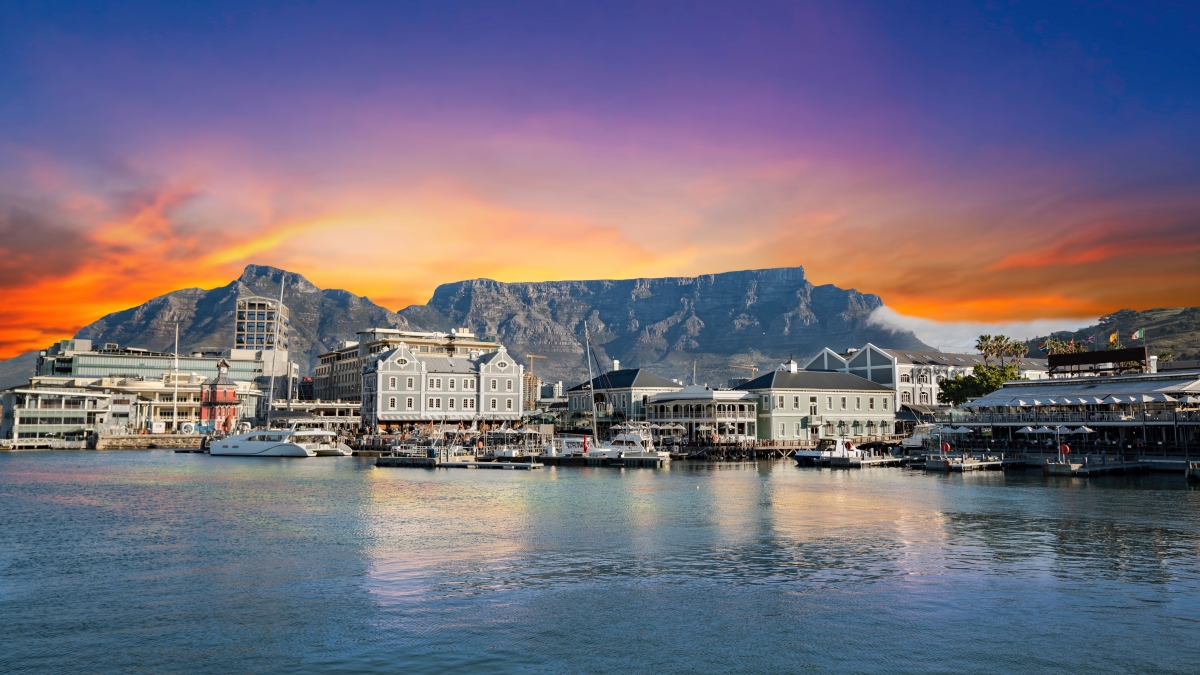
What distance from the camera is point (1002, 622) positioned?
2412 centimetres

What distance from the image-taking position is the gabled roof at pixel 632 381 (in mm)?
131250

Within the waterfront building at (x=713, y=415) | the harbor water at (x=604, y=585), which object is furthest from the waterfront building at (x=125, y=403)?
the harbor water at (x=604, y=585)

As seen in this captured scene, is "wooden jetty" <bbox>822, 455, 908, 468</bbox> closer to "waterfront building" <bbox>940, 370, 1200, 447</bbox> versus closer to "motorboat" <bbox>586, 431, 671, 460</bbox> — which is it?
"waterfront building" <bbox>940, 370, 1200, 447</bbox>

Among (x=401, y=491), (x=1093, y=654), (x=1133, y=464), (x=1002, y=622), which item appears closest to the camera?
(x=1093, y=654)

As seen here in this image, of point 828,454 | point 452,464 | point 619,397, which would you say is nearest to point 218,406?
point 619,397

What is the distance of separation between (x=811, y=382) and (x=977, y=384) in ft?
75.0

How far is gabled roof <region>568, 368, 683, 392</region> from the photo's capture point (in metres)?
131

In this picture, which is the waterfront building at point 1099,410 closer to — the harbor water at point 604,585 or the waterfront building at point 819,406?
the waterfront building at point 819,406

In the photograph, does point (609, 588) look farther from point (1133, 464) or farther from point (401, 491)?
point (1133, 464)

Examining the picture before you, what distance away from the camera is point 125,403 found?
165 meters

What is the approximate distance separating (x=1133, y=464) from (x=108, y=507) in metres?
81.9

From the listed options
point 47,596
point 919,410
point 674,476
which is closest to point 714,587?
point 47,596

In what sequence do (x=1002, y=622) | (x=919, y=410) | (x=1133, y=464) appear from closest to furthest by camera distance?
(x=1002, y=622) → (x=1133, y=464) → (x=919, y=410)

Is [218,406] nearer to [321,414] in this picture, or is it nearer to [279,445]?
[321,414]
